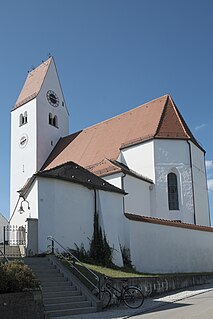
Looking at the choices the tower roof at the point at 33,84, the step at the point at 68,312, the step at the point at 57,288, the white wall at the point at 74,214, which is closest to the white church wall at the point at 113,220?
the white wall at the point at 74,214

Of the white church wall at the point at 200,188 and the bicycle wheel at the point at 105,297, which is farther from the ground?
the white church wall at the point at 200,188

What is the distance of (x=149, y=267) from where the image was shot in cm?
2044

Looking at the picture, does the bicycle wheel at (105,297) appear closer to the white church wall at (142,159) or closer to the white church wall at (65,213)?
the white church wall at (65,213)

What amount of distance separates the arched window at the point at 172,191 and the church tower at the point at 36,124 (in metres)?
14.5

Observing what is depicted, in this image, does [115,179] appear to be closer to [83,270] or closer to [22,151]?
[83,270]

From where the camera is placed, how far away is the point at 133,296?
13.2 m

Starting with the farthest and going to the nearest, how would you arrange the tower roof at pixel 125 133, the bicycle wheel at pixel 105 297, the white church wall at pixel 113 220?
→ the tower roof at pixel 125 133, the white church wall at pixel 113 220, the bicycle wheel at pixel 105 297

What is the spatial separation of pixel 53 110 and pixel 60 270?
30.5 metres

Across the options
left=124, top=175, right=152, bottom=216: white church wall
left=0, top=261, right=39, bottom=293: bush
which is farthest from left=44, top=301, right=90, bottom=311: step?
left=124, top=175, right=152, bottom=216: white church wall

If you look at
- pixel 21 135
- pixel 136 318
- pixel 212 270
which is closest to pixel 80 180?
pixel 136 318

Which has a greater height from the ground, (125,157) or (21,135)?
(21,135)

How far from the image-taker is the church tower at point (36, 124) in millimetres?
40344

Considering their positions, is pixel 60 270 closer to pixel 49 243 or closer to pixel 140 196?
pixel 49 243

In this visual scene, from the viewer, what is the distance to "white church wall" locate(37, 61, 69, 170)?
40.5m
